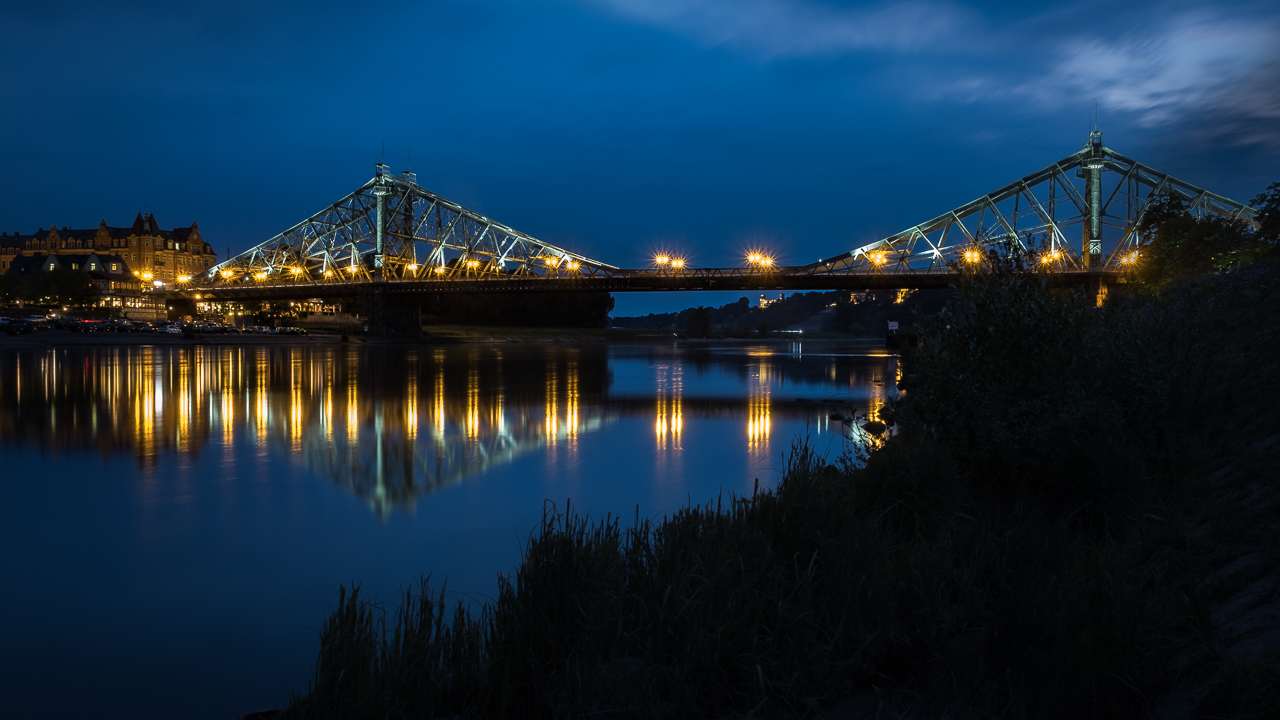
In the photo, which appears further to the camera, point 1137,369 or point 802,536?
point 1137,369

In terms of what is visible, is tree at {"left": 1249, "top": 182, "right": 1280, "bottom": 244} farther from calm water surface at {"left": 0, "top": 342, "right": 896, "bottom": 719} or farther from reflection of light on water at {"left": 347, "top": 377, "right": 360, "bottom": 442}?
reflection of light on water at {"left": 347, "top": 377, "right": 360, "bottom": 442}

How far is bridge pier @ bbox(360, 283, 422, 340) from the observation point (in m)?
75.5

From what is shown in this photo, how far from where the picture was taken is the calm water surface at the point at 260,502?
14.6 feet

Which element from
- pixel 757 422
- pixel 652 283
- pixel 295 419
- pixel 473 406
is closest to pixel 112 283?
pixel 652 283

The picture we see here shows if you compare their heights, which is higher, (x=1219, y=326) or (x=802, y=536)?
(x=1219, y=326)

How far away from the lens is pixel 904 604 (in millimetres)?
4719

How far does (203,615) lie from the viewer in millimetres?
5082

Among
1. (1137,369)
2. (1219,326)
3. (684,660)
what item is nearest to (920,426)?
(1137,369)

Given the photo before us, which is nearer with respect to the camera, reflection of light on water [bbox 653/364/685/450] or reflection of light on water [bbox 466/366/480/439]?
reflection of light on water [bbox 466/366/480/439]

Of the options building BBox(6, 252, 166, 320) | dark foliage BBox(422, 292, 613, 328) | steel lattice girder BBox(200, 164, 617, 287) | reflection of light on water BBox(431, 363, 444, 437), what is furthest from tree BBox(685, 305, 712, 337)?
reflection of light on water BBox(431, 363, 444, 437)

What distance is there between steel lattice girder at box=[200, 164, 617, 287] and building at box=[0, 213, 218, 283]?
6799cm

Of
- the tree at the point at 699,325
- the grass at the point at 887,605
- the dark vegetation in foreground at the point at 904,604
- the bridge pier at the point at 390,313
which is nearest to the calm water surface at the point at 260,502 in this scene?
the grass at the point at 887,605

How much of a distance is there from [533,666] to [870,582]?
2.20 metres

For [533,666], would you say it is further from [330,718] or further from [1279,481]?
[1279,481]
